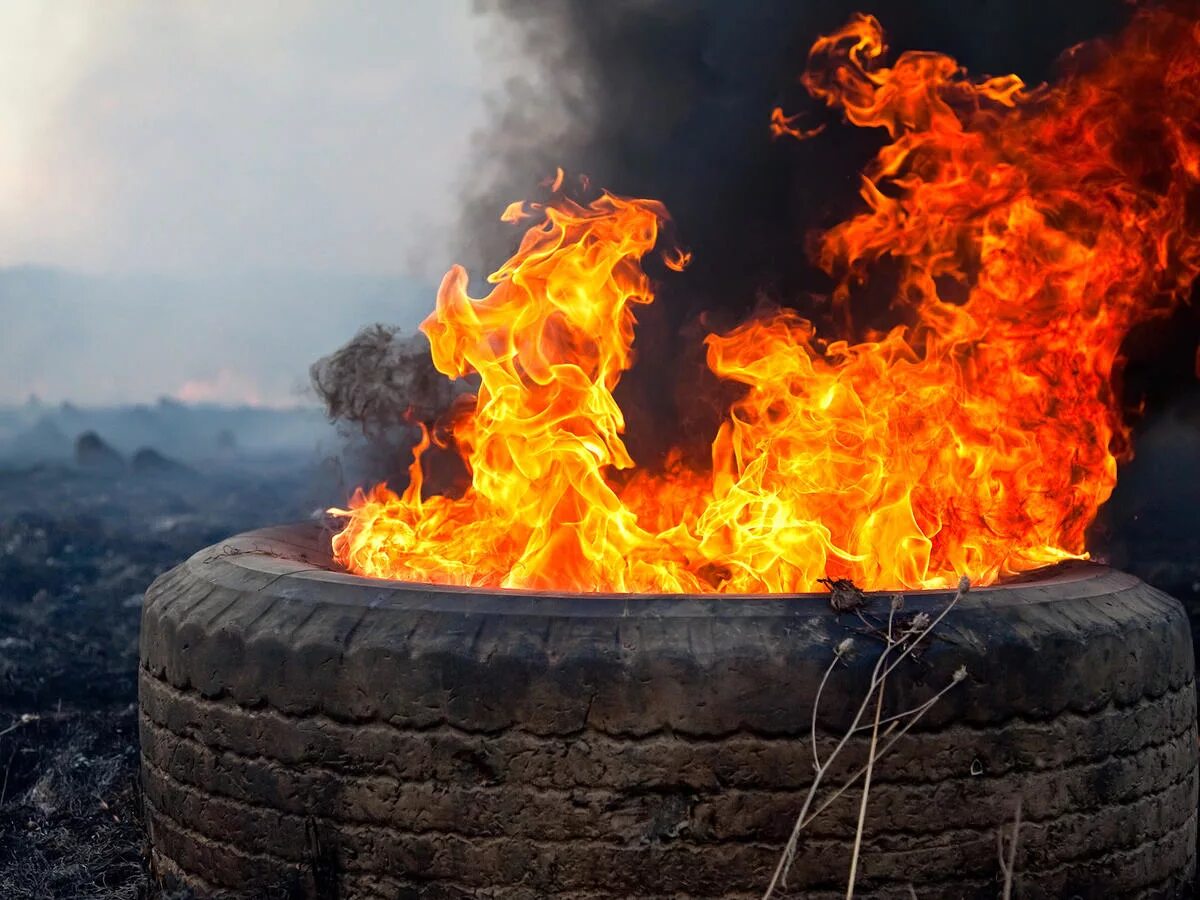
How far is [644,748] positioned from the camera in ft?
9.84

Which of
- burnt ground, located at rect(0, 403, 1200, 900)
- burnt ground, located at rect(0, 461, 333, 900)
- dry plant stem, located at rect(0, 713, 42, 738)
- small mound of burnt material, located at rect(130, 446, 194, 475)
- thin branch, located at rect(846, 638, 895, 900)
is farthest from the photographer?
small mound of burnt material, located at rect(130, 446, 194, 475)

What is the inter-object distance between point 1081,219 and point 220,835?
5281 mm

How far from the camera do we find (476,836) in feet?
10.1

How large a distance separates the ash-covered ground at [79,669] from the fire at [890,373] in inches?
67.6

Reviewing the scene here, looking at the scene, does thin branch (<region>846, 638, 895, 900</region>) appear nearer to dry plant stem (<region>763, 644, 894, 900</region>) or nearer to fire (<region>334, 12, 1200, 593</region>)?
dry plant stem (<region>763, 644, 894, 900</region>)

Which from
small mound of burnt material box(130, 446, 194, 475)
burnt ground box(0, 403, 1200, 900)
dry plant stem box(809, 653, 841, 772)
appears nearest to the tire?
dry plant stem box(809, 653, 841, 772)

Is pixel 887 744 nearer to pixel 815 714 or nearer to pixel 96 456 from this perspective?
pixel 815 714

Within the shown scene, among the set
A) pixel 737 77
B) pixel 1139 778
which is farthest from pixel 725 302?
pixel 1139 778

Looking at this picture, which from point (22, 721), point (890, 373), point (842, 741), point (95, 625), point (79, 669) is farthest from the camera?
point (95, 625)

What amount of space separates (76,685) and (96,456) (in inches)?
1103

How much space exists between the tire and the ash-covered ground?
3.14ft

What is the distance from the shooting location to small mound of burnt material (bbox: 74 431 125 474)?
32.4 metres

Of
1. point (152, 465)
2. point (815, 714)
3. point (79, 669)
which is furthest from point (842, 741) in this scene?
point (152, 465)

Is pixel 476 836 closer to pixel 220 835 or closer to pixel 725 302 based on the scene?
pixel 220 835
